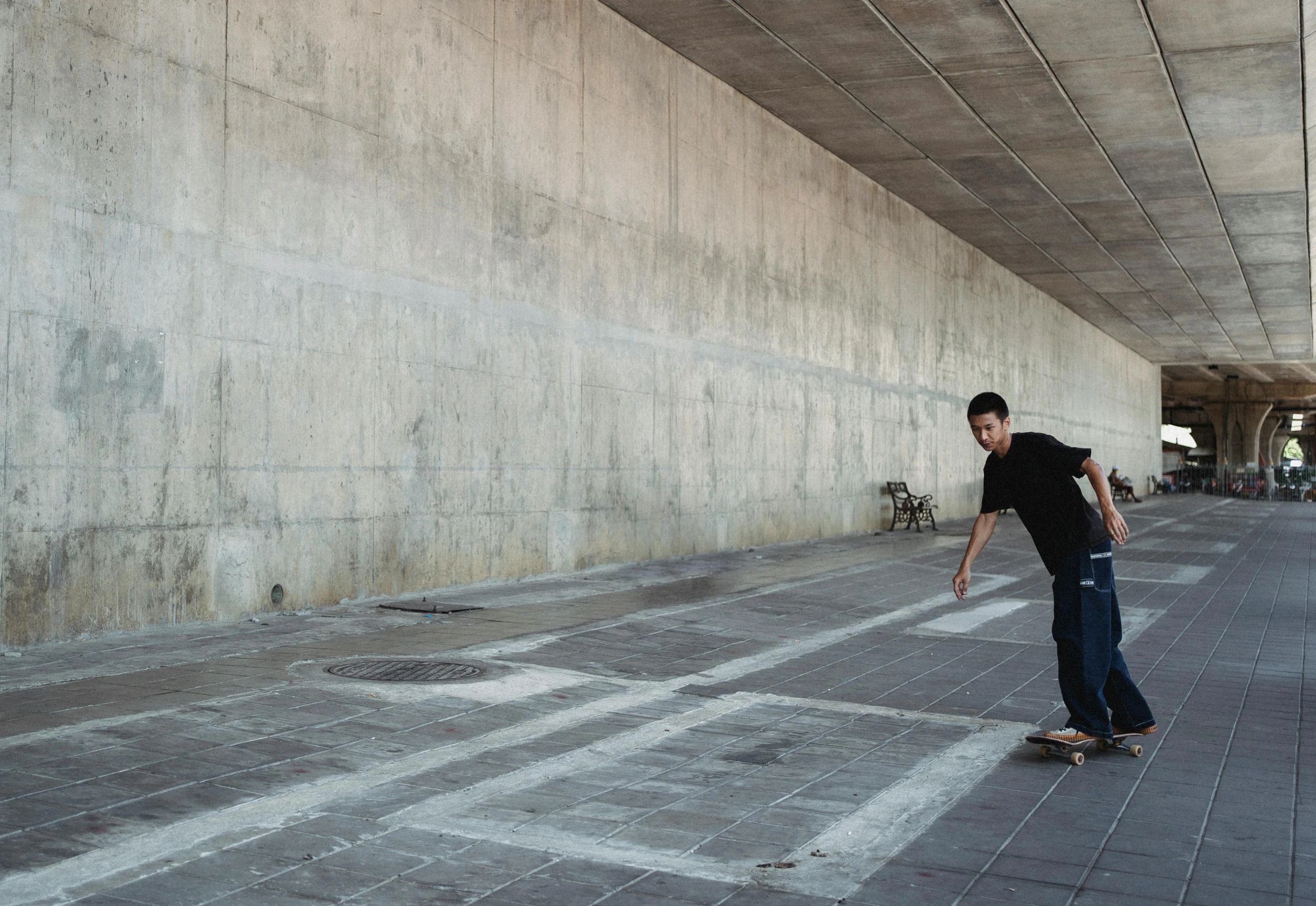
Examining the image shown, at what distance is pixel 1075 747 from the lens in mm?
5730

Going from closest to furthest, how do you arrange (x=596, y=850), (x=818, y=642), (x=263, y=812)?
(x=596, y=850) → (x=263, y=812) → (x=818, y=642)

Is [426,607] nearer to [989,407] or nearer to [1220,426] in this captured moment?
[989,407]

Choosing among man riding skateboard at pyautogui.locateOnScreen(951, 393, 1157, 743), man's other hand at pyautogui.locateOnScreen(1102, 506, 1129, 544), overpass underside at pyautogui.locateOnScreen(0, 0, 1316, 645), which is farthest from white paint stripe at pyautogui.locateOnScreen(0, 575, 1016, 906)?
overpass underside at pyautogui.locateOnScreen(0, 0, 1316, 645)

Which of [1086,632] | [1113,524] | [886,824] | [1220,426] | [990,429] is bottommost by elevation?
[886,824]

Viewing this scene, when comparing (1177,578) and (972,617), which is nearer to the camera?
(972,617)

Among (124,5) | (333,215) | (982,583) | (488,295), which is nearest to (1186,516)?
(982,583)

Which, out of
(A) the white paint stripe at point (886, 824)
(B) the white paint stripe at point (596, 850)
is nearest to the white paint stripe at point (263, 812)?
(B) the white paint stripe at point (596, 850)

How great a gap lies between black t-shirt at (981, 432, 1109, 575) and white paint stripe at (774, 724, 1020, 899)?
38.2 inches

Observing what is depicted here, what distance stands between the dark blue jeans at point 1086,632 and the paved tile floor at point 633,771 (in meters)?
0.24

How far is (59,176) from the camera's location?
8062 mm

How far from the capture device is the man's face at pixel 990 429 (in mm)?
5875

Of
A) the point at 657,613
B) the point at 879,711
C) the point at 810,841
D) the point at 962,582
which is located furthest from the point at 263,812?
the point at 657,613

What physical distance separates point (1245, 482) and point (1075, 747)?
59.2 metres

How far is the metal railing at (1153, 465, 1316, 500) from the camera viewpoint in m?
54.4
